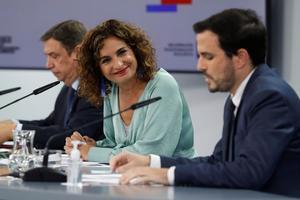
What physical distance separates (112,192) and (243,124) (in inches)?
21.9

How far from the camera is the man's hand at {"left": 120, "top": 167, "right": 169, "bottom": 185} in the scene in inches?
88.4

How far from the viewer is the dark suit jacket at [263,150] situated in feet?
7.20

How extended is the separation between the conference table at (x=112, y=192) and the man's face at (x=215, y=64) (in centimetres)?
43

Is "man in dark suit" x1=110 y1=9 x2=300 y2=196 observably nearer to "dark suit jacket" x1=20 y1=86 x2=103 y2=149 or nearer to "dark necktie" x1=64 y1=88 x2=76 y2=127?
"dark suit jacket" x1=20 y1=86 x2=103 y2=149

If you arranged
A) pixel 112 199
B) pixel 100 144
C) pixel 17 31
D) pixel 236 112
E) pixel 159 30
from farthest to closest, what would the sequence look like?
pixel 17 31 < pixel 159 30 < pixel 100 144 < pixel 236 112 < pixel 112 199

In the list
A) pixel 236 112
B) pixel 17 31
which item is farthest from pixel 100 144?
pixel 17 31

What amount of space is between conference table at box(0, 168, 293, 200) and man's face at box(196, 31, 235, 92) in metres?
0.43

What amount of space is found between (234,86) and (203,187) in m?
0.43

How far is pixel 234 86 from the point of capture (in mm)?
2461

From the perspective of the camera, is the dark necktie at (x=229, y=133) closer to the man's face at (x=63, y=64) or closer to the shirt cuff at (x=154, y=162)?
the shirt cuff at (x=154, y=162)

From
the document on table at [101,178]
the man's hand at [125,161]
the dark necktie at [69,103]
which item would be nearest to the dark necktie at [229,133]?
the man's hand at [125,161]

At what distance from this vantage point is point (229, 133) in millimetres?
2484

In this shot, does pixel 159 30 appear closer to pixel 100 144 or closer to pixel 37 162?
pixel 100 144

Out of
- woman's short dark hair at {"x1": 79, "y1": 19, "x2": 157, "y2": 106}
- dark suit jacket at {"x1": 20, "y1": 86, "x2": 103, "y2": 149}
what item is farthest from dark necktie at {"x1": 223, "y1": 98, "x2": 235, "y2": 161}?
dark suit jacket at {"x1": 20, "y1": 86, "x2": 103, "y2": 149}
